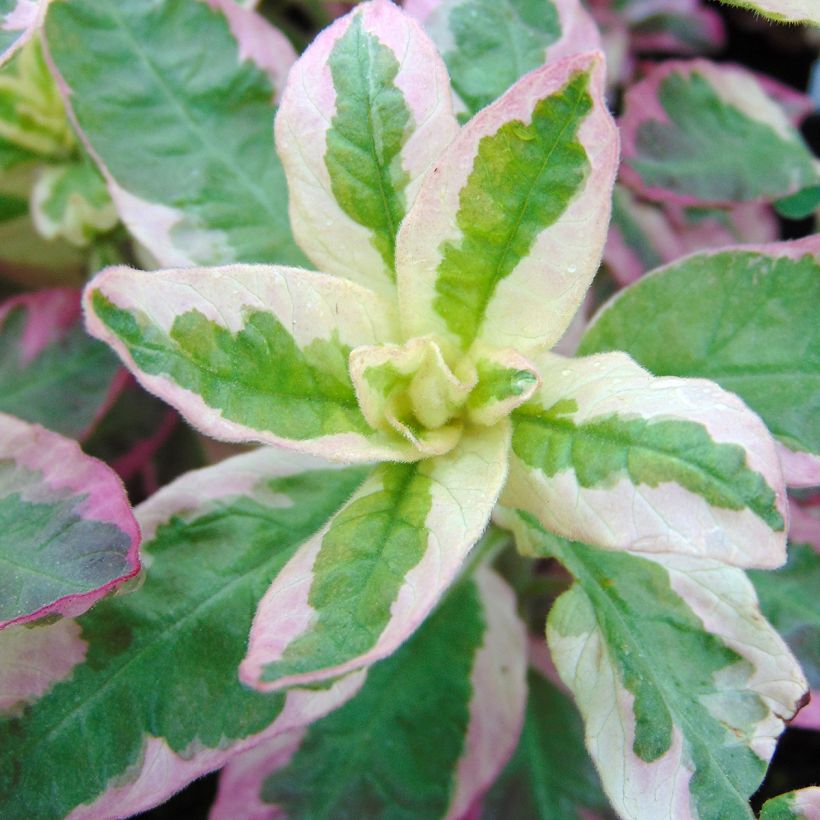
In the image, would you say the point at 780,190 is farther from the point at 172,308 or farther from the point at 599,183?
the point at 172,308

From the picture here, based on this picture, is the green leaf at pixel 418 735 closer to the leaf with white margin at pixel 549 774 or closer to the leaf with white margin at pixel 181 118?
the leaf with white margin at pixel 549 774

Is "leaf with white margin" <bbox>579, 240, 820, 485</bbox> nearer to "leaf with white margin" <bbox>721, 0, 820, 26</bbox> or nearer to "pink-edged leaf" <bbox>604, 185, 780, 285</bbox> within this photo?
"leaf with white margin" <bbox>721, 0, 820, 26</bbox>

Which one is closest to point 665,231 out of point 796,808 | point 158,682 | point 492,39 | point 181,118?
point 492,39

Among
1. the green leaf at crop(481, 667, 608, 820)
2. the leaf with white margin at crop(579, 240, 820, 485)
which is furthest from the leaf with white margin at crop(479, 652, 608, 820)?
the leaf with white margin at crop(579, 240, 820, 485)

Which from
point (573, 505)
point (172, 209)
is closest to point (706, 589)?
point (573, 505)

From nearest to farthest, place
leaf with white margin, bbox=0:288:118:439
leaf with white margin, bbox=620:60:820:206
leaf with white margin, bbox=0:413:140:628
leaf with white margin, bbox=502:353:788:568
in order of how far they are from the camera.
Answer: leaf with white margin, bbox=502:353:788:568 → leaf with white margin, bbox=0:413:140:628 → leaf with white margin, bbox=0:288:118:439 → leaf with white margin, bbox=620:60:820:206

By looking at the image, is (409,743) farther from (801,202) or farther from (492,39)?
(801,202)
